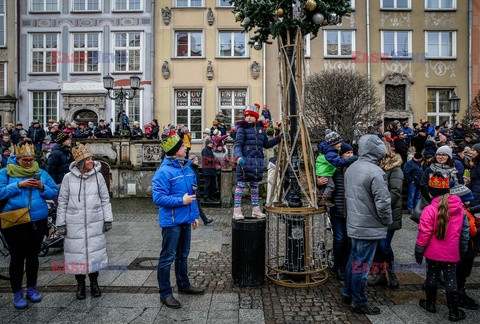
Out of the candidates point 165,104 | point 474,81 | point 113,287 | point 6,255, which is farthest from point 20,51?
point 474,81

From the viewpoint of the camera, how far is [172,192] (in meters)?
4.63

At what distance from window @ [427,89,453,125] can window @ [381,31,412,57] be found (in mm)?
2784

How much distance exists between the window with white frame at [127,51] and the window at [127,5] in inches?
57.5

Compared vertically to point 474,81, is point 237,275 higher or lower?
lower

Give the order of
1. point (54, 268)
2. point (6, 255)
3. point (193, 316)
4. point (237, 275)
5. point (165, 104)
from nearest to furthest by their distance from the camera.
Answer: point (193, 316), point (237, 275), point (54, 268), point (6, 255), point (165, 104)

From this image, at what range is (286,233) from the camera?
5250mm

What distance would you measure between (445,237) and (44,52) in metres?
24.4

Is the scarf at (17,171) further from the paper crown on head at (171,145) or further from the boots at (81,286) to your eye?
the paper crown on head at (171,145)

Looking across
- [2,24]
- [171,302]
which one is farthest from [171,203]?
[2,24]

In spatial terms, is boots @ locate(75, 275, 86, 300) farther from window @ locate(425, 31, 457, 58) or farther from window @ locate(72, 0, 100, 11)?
window @ locate(425, 31, 457, 58)

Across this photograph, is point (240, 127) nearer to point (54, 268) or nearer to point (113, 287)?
point (113, 287)

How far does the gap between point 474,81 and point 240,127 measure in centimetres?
2168

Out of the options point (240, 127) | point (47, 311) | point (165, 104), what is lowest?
point (47, 311)

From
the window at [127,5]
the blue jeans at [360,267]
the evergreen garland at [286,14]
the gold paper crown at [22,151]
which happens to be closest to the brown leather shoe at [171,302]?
the blue jeans at [360,267]
